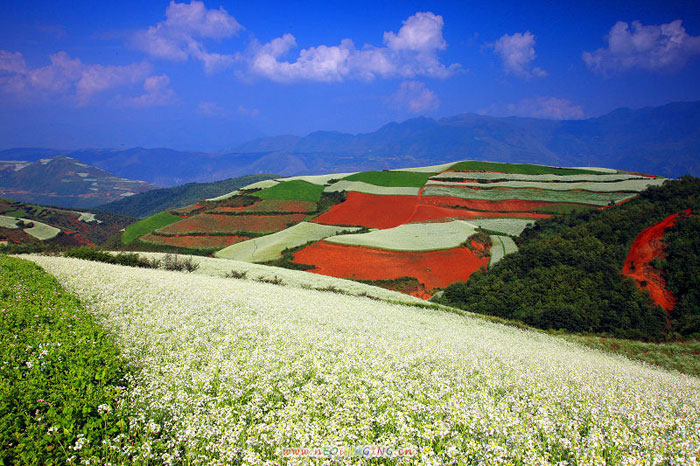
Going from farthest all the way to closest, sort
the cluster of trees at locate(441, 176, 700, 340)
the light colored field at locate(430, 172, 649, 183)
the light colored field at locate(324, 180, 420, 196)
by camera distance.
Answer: the light colored field at locate(324, 180, 420, 196), the light colored field at locate(430, 172, 649, 183), the cluster of trees at locate(441, 176, 700, 340)

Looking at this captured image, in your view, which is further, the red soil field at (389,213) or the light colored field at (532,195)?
the red soil field at (389,213)

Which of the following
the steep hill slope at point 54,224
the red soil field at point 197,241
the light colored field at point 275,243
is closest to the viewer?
the light colored field at point 275,243

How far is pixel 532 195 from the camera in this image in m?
72.9

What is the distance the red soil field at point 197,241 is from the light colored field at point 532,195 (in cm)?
4726

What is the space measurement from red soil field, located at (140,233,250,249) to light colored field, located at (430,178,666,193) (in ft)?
186

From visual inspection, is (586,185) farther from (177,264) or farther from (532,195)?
(177,264)

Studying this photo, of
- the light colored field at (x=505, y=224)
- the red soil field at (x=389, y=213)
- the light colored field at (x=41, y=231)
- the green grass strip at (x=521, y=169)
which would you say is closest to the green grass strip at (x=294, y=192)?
the red soil field at (x=389, y=213)

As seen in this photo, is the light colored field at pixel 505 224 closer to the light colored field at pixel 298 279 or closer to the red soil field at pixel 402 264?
the red soil field at pixel 402 264

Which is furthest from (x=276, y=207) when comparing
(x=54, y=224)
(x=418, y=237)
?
(x=54, y=224)

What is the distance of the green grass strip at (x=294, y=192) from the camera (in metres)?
98.2

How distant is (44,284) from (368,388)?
1262cm

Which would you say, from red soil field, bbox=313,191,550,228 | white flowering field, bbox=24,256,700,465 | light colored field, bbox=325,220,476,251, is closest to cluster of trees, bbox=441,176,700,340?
light colored field, bbox=325,220,476,251

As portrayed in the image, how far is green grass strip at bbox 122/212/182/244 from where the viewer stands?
82494 millimetres

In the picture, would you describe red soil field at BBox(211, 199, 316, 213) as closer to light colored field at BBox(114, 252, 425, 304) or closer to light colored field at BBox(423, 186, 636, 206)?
light colored field at BBox(423, 186, 636, 206)
